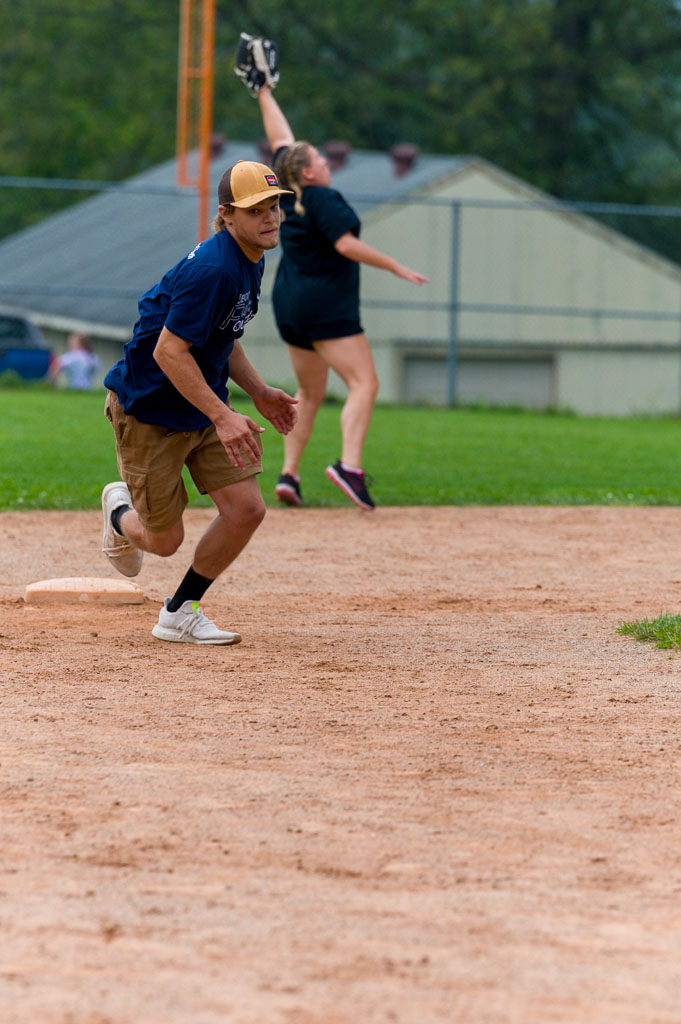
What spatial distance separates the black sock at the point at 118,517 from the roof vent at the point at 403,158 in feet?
99.8

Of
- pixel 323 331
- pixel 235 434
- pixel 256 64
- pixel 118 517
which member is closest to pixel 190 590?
pixel 118 517

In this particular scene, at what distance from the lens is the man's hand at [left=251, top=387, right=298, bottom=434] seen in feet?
17.7

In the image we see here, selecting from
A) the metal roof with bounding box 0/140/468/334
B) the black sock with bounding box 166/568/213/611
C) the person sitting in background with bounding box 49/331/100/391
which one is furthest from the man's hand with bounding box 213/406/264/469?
the metal roof with bounding box 0/140/468/334

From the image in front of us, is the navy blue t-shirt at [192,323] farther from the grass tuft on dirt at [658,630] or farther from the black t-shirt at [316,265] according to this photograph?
the black t-shirt at [316,265]

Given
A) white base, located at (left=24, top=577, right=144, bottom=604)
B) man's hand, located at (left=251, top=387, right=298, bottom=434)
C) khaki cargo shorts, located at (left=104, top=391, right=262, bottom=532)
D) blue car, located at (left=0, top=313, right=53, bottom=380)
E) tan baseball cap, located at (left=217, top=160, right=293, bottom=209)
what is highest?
tan baseball cap, located at (left=217, top=160, right=293, bottom=209)

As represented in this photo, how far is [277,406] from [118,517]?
31.5 inches

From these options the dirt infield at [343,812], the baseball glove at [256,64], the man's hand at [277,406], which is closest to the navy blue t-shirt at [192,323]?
the man's hand at [277,406]

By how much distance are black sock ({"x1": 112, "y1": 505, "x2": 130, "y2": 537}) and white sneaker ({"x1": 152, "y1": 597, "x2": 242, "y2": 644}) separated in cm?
52

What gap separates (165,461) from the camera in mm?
5289

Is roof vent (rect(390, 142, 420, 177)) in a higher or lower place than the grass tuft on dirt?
higher

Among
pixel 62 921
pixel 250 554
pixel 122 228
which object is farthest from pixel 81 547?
pixel 122 228

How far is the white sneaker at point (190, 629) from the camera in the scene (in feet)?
17.4

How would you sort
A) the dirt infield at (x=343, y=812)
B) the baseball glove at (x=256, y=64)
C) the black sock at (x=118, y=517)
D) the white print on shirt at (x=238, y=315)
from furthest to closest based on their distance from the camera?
the baseball glove at (x=256, y=64), the black sock at (x=118, y=517), the white print on shirt at (x=238, y=315), the dirt infield at (x=343, y=812)

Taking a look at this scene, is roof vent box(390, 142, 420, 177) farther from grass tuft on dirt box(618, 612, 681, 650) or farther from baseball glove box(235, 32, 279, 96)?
grass tuft on dirt box(618, 612, 681, 650)
